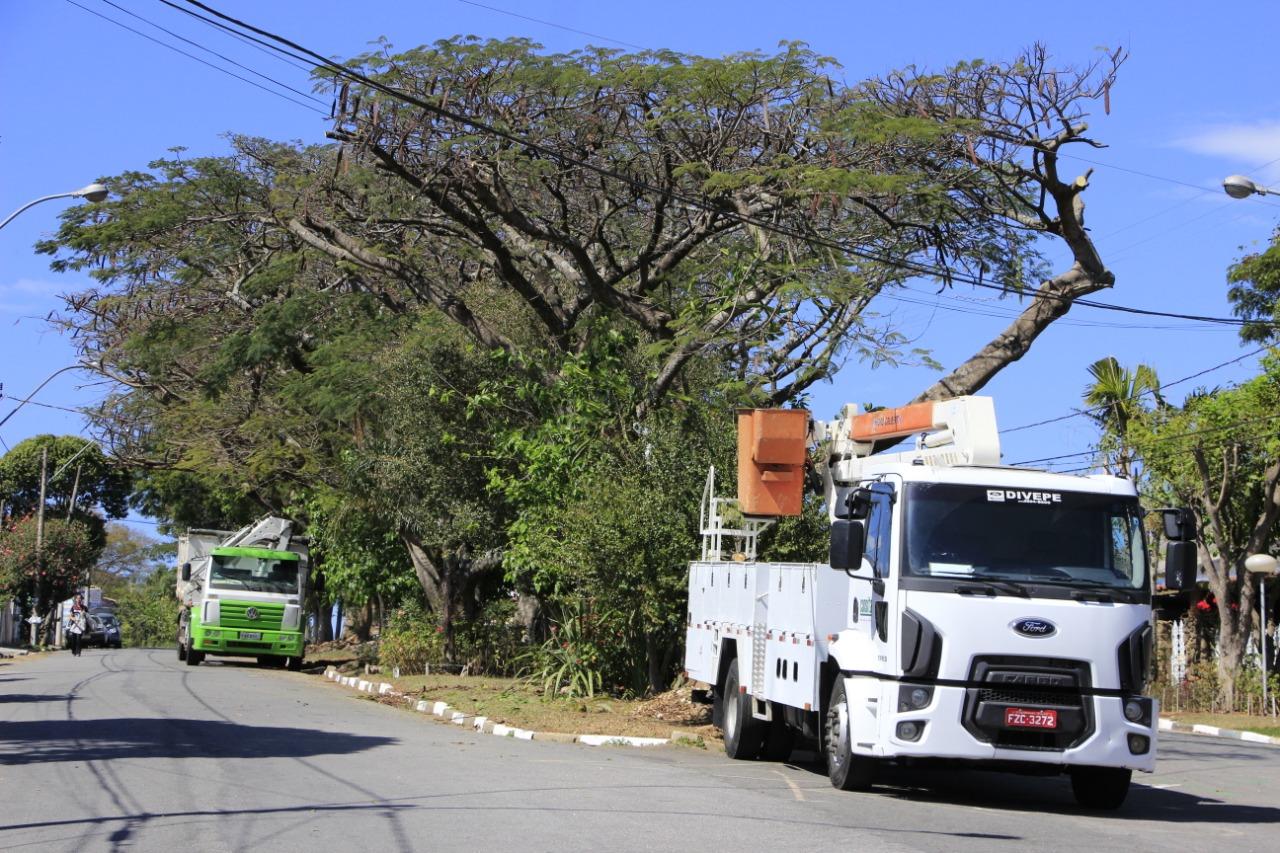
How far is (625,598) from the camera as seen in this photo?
21391 mm

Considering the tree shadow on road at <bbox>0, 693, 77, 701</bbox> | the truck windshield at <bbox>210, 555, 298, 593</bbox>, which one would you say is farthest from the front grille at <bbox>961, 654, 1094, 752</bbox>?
the truck windshield at <bbox>210, 555, 298, 593</bbox>

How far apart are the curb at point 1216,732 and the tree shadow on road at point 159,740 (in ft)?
47.2

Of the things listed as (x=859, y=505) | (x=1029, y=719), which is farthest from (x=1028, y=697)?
(x=859, y=505)

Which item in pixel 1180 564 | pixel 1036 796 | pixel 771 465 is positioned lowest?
pixel 1036 796

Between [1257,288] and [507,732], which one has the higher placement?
[1257,288]

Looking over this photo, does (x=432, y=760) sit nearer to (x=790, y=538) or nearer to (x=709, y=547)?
(x=709, y=547)

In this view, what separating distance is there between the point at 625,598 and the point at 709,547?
3.30m

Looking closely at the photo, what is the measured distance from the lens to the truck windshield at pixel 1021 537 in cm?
1183

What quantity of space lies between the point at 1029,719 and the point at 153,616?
90.5 metres

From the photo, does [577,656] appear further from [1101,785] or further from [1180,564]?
[1180,564]

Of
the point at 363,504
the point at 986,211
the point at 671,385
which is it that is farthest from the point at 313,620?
the point at 986,211

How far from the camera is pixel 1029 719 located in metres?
11.5

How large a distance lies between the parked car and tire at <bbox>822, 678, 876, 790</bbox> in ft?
180

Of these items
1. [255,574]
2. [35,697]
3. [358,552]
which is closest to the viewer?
[35,697]
